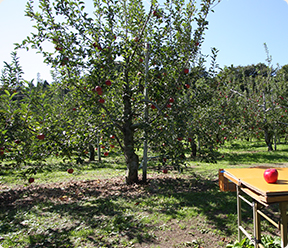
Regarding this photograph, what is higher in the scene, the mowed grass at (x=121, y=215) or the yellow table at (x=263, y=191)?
the yellow table at (x=263, y=191)

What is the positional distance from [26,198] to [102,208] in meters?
2.56

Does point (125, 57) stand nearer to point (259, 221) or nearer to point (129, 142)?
point (129, 142)

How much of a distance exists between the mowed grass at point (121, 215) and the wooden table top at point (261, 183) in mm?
1242

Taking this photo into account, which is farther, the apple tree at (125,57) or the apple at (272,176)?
the apple tree at (125,57)

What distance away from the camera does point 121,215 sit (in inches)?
163

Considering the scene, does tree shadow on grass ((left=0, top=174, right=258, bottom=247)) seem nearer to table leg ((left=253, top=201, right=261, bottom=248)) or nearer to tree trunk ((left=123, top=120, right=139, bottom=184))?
tree trunk ((left=123, top=120, right=139, bottom=184))

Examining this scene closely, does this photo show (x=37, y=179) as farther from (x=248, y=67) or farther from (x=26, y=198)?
(x=248, y=67)

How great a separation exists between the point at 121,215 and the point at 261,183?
2.91m

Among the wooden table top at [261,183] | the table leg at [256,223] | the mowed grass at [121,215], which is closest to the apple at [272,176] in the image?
the wooden table top at [261,183]

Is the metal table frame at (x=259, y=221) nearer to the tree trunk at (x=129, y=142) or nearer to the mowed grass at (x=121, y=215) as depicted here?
the mowed grass at (x=121, y=215)

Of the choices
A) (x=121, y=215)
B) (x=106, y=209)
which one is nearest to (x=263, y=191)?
(x=121, y=215)

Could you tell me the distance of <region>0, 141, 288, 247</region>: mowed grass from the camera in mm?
3342

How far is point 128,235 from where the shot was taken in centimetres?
343

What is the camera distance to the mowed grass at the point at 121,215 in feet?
11.0
